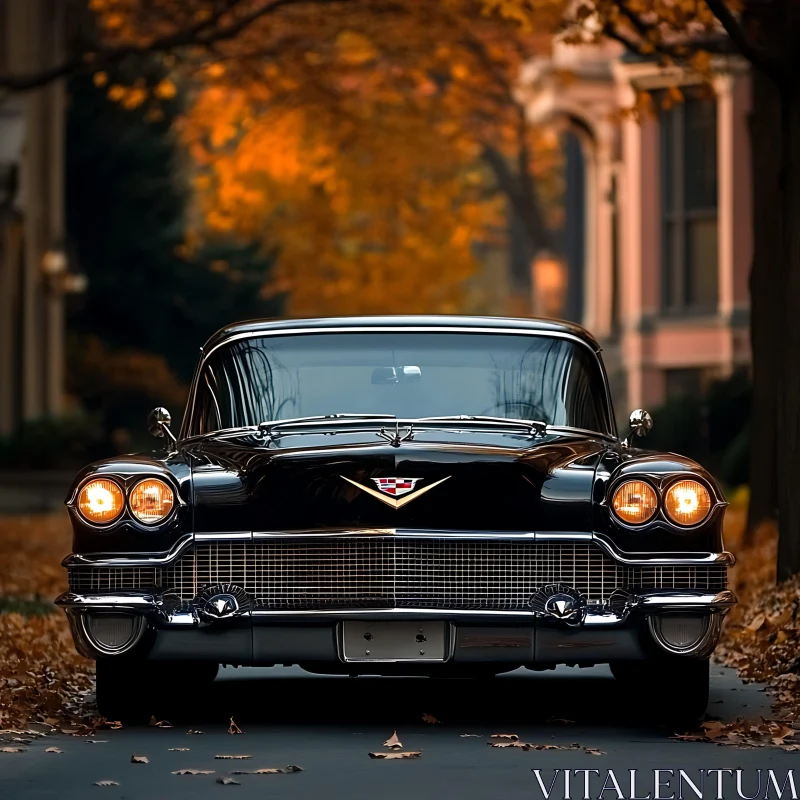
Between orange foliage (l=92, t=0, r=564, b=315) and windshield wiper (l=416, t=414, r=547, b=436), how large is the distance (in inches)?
191

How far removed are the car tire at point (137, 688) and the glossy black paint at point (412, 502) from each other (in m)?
0.54

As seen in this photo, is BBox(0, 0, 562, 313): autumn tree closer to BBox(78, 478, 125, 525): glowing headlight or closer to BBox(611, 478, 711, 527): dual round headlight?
BBox(611, 478, 711, 527): dual round headlight

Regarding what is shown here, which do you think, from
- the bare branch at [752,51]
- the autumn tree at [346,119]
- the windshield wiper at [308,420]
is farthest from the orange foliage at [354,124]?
the windshield wiper at [308,420]

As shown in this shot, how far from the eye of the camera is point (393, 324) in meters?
10.3

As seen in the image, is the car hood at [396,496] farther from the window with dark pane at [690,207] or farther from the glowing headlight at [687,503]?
the window with dark pane at [690,207]

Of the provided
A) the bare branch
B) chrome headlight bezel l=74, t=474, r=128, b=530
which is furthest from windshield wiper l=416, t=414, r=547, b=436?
the bare branch

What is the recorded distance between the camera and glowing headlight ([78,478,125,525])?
351 inches

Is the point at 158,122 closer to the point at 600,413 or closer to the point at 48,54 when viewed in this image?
the point at 48,54

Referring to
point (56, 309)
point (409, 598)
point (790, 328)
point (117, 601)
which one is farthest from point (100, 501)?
point (56, 309)

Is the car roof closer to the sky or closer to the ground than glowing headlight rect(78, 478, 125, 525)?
closer to the sky

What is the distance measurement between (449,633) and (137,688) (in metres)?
1.37

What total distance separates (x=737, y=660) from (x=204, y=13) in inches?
533

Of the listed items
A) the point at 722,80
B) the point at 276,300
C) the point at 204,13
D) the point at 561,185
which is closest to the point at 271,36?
the point at 204,13

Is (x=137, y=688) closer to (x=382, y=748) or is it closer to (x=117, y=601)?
(x=117, y=601)
